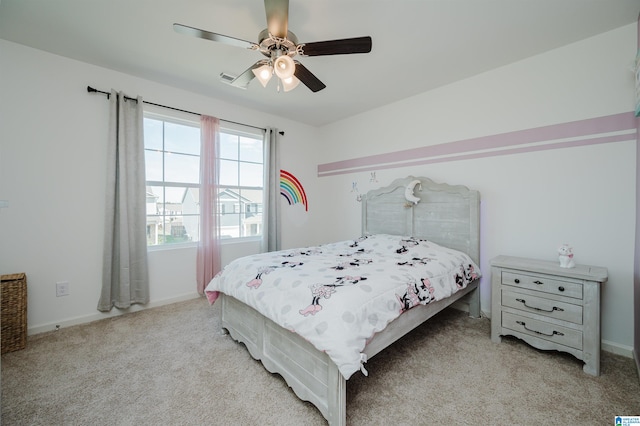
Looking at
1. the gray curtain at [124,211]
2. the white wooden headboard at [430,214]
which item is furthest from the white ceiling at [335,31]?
the white wooden headboard at [430,214]

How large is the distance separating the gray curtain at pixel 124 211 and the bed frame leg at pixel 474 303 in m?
3.53

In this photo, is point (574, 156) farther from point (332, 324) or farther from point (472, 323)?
point (332, 324)

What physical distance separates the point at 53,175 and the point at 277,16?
8.42 feet

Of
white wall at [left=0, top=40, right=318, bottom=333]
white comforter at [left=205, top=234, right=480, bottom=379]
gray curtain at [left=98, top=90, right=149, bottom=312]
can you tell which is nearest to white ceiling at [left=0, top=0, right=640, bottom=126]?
white wall at [left=0, top=40, right=318, bottom=333]

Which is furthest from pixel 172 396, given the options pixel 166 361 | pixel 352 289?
pixel 352 289

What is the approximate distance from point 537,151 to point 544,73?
0.70 metres

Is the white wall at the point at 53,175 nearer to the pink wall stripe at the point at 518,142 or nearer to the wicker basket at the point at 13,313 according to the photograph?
the wicker basket at the point at 13,313

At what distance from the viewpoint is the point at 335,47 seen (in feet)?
5.52

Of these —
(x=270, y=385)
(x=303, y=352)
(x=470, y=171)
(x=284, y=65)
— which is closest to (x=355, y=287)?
(x=303, y=352)

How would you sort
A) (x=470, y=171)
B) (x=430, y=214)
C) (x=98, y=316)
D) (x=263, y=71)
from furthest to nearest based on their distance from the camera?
(x=430, y=214), (x=470, y=171), (x=98, y=316), (x=263, y=71)

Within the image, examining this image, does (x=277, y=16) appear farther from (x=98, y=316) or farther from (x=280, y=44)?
(x=98, y=316)

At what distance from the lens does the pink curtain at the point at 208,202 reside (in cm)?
322

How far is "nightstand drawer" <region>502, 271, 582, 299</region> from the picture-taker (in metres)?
1.82

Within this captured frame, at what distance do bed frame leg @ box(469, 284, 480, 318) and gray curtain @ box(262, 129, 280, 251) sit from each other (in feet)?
8.29
